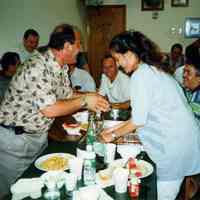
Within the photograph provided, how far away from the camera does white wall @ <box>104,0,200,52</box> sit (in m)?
6.30

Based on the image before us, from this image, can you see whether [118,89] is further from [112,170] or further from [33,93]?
[112,170]

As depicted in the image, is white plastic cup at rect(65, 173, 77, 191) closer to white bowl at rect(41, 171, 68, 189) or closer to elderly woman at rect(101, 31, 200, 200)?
white bowl at rect(41, 171, 68, 189)

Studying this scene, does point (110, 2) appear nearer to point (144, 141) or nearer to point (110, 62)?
point (110, 62)

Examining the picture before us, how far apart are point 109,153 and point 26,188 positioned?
1.47ft

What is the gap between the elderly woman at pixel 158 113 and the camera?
64.4 inches

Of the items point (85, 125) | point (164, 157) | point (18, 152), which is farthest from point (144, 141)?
point (18, 152)

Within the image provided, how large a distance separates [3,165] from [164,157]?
3.46ft

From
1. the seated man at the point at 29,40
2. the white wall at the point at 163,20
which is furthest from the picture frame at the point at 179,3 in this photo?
the seated man at the point at 29,40

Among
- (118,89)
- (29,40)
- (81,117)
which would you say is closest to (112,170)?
(81,117)

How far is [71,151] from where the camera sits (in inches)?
73.1

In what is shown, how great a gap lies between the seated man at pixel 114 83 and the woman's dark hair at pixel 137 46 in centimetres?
168

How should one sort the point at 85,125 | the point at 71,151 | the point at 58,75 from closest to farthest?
the point at 71,151 → the point at 58,75 → the point at 85,125

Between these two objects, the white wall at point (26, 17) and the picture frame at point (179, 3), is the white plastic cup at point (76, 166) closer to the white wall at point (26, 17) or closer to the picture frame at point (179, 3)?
the white wall at point (26, 17)

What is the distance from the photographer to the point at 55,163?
166 centimetres
